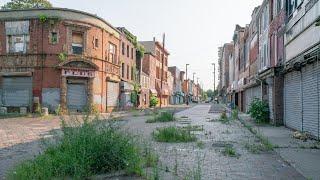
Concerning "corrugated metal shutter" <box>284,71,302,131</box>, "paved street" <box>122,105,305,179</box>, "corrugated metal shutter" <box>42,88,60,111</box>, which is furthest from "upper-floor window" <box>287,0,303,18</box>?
"corrugated metal shutter" <box>42,88,60,111</box>

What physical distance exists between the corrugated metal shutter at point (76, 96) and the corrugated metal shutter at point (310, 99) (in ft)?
78.0

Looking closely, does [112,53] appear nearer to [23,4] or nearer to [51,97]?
[51,97]

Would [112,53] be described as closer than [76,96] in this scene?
No

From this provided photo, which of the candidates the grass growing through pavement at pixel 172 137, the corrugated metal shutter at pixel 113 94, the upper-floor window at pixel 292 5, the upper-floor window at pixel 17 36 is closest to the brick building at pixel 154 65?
the corrugated metal shutter at pixel 113 94

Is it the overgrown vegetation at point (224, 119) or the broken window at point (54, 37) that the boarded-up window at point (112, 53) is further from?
the overgrown vegetation at point (224, 119)

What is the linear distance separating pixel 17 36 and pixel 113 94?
469 inches

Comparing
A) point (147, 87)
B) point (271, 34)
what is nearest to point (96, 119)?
point (271, 34)

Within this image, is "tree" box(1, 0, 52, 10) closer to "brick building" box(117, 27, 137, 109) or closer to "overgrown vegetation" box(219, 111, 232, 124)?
"brick building" box(117, 27, 137, 109)

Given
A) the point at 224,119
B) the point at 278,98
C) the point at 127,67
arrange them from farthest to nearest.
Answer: the point at 127,67, the point at 224,119, the point at 278,98

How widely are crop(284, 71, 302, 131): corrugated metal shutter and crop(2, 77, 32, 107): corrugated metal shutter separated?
23218 mm

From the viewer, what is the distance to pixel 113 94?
146 feet

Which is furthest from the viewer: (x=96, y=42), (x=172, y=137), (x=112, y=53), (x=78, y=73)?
(x=112, y=53)

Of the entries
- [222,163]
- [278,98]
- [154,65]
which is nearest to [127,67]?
[154,65]

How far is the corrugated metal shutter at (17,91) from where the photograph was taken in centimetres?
3638
